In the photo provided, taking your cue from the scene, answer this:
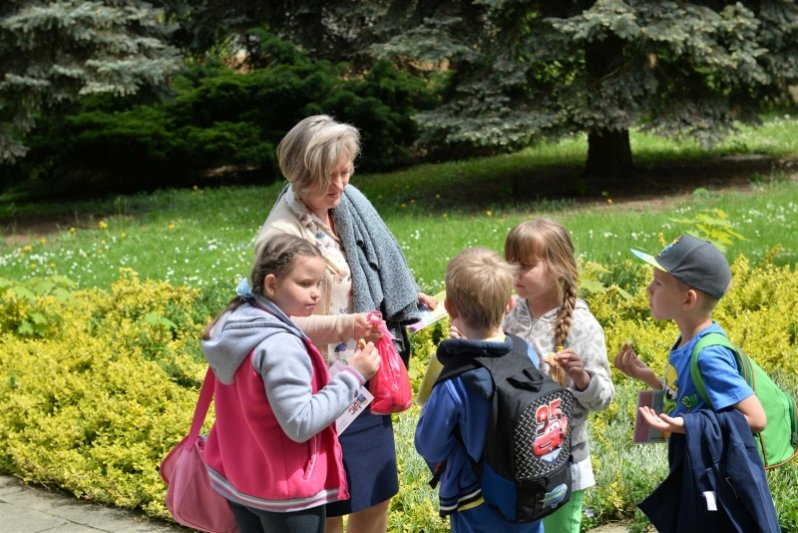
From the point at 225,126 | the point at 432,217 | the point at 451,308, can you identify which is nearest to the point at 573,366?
the point at 451,308

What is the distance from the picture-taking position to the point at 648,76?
13.0m

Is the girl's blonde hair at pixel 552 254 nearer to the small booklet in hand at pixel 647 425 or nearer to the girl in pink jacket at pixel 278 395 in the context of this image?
the small booklet in hand at pixel 647 425

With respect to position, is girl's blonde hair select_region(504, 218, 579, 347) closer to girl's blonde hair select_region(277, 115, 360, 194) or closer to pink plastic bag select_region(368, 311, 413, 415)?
pink plastic bag select_region(368, 311, 413, 415)

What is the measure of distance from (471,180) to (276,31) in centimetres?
459

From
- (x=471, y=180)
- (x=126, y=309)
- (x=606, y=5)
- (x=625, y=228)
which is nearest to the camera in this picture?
(x=126, y=309)

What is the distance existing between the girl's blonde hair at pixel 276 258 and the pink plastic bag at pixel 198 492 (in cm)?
36

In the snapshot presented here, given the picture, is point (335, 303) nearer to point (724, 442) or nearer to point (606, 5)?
point (724, 442)

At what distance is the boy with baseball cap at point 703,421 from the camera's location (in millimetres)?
3316

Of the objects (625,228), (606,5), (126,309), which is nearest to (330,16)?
(606,5)

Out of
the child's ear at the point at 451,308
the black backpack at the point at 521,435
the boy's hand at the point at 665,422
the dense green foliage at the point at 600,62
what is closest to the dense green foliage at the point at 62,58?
the dense green foliage at the point at 600,62

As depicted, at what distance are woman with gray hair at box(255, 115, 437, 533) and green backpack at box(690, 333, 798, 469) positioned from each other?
1.00 m

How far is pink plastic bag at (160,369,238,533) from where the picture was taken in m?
3.60

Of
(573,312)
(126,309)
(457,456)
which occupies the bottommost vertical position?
(126,309)

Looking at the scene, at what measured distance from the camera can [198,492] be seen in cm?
361
